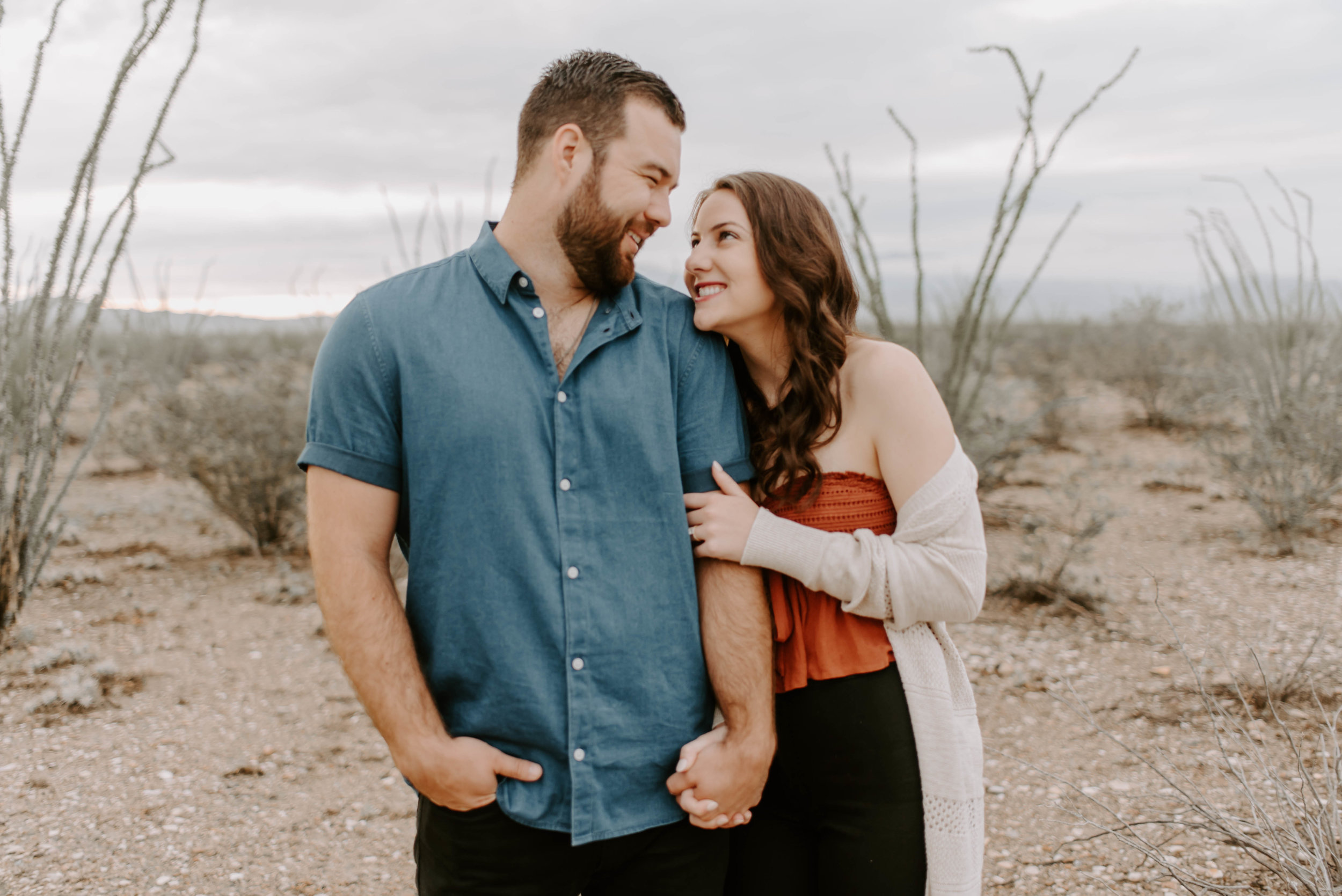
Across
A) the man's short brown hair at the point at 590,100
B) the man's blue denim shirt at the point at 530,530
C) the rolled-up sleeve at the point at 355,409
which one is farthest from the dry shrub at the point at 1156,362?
the rolled-up sleeve at the point at 355,409

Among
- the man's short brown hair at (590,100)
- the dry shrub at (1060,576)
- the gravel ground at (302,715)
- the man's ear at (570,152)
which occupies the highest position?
the man's short brown hair at (590,100)

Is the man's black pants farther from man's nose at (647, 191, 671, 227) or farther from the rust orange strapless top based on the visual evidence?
man's nose at (647, 191, 671, 227)

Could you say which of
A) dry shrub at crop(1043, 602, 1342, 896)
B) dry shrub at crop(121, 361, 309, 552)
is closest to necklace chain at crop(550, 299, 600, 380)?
dry shrub at crop(1043, 602, 1342, 896)

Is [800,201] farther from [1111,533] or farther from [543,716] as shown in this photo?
[1111,533]

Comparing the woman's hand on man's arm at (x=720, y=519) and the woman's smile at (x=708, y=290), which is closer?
the woman's hand on man's arm at (x=720, y=519)

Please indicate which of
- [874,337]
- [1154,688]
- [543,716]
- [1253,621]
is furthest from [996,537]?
[543,716]

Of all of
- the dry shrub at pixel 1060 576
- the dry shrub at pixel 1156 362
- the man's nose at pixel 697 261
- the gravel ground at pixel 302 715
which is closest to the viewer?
the man's nose at pixel 697 261

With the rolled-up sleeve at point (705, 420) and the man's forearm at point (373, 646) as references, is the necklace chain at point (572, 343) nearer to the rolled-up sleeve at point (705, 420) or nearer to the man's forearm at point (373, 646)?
the rolled-up sleeve at point (705, 420)

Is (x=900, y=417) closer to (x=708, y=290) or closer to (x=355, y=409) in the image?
(x=708, y=290)

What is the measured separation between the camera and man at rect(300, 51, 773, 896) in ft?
5.32

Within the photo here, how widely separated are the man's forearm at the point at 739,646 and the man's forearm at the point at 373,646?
536 millimetres

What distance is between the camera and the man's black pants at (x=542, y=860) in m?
1.64

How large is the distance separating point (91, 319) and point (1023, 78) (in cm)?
464

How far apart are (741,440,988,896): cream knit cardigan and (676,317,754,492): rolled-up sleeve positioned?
131 mm
